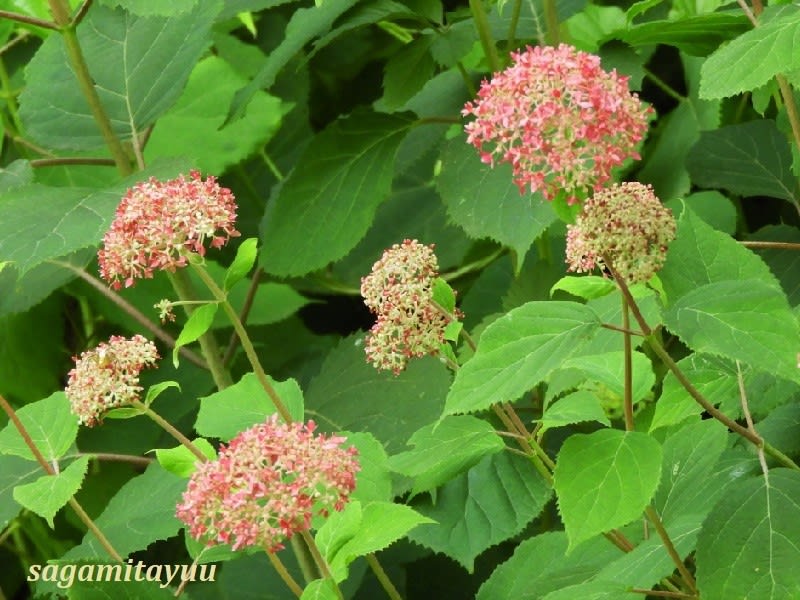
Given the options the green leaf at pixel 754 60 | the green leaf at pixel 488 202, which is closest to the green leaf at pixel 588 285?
the green leaf at pixel 754 60

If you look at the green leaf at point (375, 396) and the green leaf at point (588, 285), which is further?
the green leaf at point (375, 396)

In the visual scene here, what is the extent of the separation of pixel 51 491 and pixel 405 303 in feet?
1.27

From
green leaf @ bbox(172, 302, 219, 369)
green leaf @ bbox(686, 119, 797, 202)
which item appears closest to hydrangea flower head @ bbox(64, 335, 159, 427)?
green leaf @ bbox(172, 302, 219, 369)

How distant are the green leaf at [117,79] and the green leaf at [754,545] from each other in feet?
3.08

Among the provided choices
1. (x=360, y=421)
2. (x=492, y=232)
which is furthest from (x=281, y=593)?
(x=492, y=232)

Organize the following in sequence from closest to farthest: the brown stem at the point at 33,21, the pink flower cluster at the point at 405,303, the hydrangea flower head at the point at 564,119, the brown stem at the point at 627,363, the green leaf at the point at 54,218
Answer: the hydrangea flower head at the point at 564,119
the brown stem at the point at 627,363
the pink flower cluster at the point at 405,303
the green leaf at the point at 54,218
the brown stem at the point at 33,21

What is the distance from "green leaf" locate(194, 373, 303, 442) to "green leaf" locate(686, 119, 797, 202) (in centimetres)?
74

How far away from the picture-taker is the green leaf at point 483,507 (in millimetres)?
1356

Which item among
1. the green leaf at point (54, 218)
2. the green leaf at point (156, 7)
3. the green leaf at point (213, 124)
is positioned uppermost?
the green leaf at point (156, 7)

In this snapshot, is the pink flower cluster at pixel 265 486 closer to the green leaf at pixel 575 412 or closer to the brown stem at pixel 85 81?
the green leaf at pixel 575 412

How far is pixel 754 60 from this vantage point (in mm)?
1124

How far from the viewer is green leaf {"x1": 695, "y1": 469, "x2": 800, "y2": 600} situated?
953 millimetres

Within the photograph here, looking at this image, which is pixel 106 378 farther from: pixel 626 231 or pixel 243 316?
pixel 243 316

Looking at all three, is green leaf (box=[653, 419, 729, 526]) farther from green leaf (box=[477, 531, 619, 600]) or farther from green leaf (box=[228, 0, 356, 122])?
green leaf (box=[228, 0, 356, 122])
